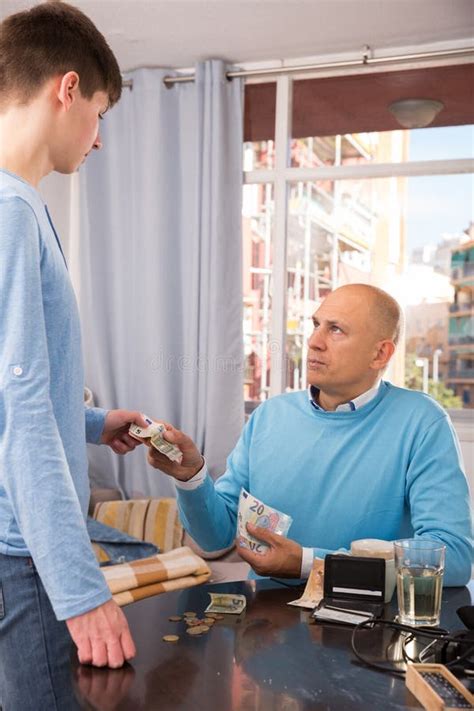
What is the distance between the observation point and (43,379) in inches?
40.4

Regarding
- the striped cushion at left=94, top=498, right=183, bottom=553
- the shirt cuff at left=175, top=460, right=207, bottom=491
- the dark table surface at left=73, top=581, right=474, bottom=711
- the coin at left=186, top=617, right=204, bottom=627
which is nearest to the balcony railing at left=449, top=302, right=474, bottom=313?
the striped cushion at left=94, top=498, right=183, bottom=553

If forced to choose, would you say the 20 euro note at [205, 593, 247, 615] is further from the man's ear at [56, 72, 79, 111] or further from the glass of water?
the man's ear at [56, 72, 79, 111]

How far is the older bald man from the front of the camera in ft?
5.88

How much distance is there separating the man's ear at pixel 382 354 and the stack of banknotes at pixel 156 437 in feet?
2.34

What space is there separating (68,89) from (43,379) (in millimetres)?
399

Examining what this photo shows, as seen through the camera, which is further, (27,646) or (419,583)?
(419,583)

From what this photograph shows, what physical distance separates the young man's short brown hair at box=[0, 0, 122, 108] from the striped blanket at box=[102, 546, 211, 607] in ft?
6.42

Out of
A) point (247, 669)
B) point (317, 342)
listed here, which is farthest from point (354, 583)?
point (317, 342)

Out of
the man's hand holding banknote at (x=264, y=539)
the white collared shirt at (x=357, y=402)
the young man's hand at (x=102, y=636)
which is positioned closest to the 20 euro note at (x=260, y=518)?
the man's hand holding banknote at (x=264, y=539)

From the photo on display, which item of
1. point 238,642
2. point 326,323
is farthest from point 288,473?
point 238,642

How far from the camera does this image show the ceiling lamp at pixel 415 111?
4418 mm

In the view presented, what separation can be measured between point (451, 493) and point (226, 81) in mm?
3300

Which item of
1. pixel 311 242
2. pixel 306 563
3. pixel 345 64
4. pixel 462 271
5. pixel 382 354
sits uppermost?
pixel 345 64

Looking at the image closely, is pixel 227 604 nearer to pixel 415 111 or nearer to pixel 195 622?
pixel 195 622
